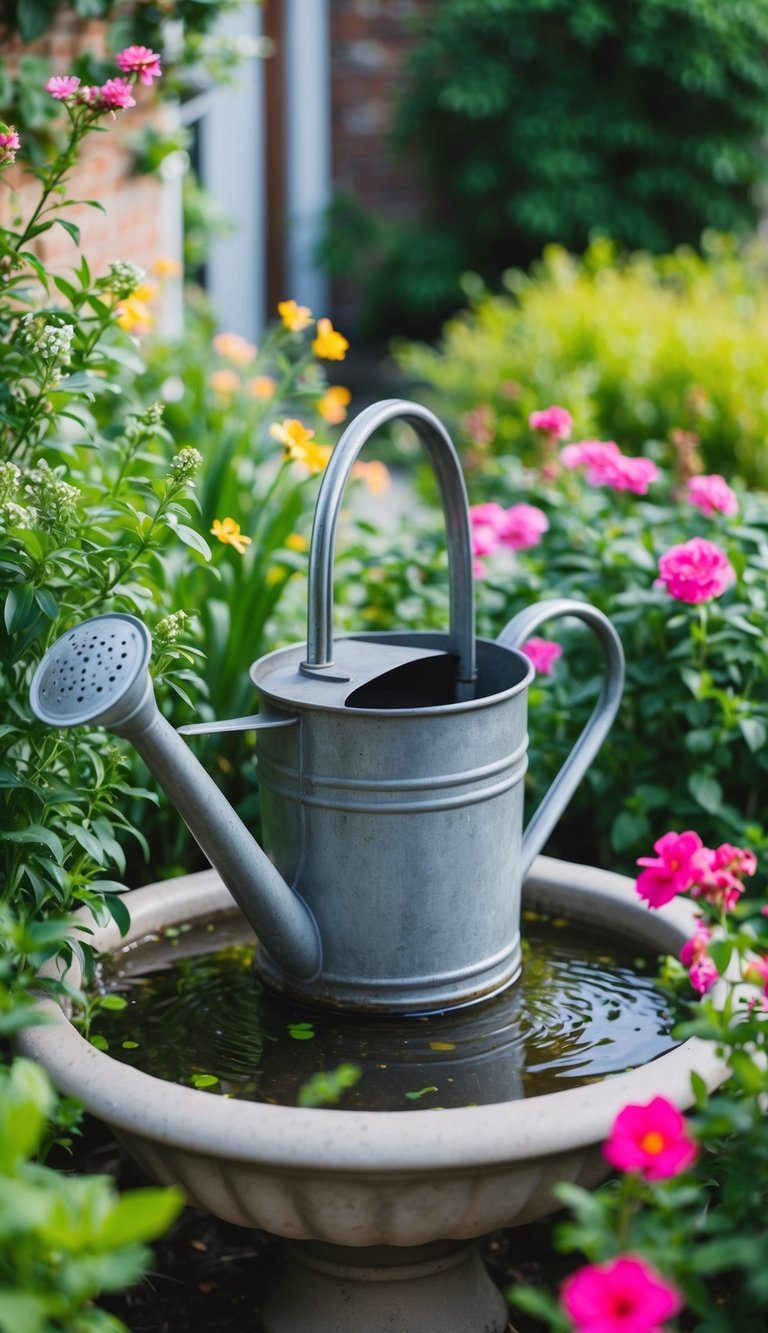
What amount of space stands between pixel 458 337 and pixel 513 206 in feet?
11.4

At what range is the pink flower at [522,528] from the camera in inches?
104

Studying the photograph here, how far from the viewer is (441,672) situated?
6.35 feet

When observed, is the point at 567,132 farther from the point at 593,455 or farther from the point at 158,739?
the point at 158,739

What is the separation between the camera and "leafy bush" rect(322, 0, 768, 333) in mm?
8727

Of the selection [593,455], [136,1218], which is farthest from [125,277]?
[136,1218]

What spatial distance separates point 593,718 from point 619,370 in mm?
2821

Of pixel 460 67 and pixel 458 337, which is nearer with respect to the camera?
pixel 458 337

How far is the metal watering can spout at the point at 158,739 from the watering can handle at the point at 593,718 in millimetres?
391

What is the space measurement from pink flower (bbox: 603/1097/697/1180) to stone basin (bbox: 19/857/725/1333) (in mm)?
276

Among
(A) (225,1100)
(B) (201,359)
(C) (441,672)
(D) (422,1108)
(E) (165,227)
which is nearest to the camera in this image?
(A) (225,1100)

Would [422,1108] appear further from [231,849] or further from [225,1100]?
[231,849]

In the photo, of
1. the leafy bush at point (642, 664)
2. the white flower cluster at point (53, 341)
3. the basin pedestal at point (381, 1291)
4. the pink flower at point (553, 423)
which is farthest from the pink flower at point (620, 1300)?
the pink flower at point (553, 423)

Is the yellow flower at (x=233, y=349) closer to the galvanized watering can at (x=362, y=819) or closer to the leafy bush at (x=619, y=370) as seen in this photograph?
the leafy bush at (x=619, y=370)

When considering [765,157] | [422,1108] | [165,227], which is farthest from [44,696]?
[765,157]
